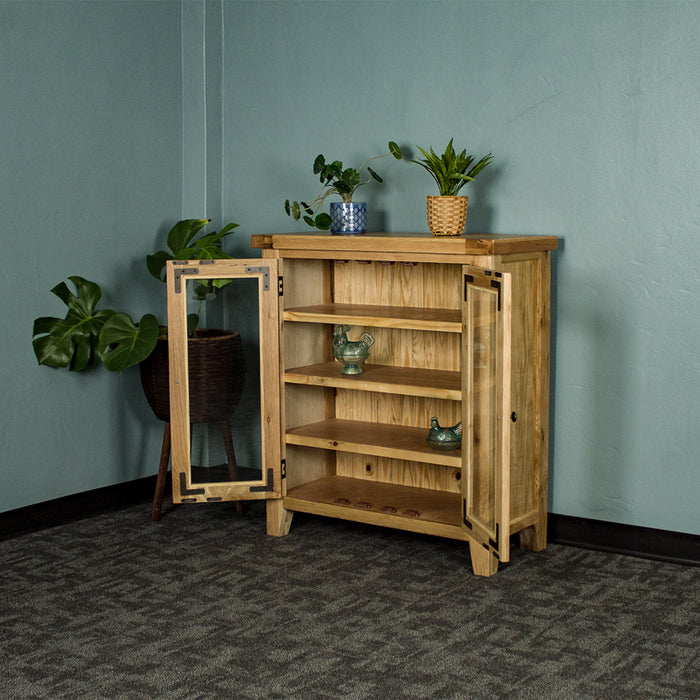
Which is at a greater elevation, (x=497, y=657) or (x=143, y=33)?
(x=143, y=33)

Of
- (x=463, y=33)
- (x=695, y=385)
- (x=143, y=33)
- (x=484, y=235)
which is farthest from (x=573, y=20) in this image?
(x=143, y=33)

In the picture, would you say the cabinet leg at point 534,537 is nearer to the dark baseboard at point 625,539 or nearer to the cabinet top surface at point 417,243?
the dark baseboard at point 625,539

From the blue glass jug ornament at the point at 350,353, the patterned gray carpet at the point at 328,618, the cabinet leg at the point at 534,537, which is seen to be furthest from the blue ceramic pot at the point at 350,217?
the cabinet leg at the point at 534,537

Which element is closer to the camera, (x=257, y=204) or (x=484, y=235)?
(x=484, y=235)

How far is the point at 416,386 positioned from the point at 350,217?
0.76 metres

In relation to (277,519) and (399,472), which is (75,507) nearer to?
(277,519)

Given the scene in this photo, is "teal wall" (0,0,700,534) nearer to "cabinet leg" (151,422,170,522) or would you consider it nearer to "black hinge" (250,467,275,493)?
"cabinet leg" (151,422,170,522)

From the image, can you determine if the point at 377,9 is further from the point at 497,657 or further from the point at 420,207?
the point at 497,657

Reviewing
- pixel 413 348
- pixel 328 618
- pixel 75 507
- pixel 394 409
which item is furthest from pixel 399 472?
pixel 75 507

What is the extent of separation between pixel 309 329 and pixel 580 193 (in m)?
1.29

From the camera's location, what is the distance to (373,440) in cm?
388

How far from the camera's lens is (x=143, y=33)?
14.4 feet

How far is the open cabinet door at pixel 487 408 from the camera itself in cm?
314

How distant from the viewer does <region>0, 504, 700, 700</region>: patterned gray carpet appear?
2.65 meters
